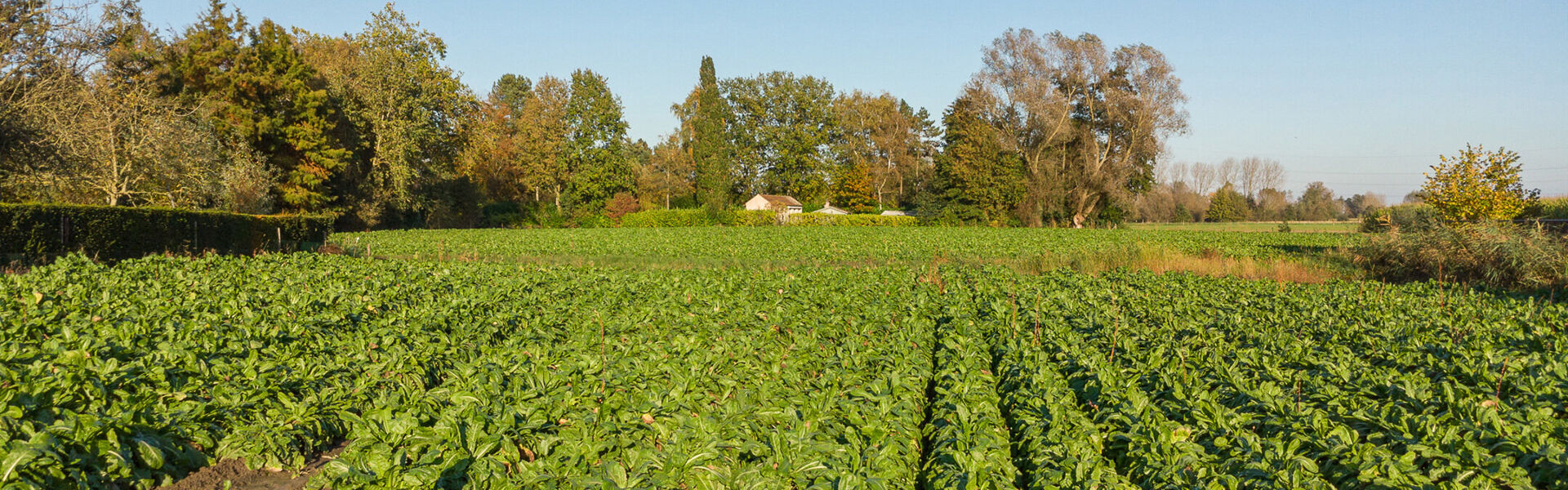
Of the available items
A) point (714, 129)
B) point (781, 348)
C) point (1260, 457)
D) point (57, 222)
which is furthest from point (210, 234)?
point (714, 129)

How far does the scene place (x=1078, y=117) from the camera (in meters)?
52.1

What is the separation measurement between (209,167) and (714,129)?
127 feet

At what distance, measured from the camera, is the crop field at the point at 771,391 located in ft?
12.6

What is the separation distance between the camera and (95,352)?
565 centimetres

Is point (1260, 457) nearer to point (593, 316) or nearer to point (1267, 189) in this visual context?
point (593, 316)

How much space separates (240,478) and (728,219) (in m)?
51.9

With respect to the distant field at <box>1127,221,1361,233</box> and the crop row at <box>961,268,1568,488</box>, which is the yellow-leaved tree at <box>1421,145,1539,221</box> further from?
the distant field at <box>1127,221,1361,233</box>

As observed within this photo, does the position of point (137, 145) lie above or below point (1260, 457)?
above

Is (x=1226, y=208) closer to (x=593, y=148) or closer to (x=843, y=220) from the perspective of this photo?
(x=843, y=220)

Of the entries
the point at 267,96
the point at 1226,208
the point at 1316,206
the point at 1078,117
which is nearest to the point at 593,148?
the point at 267,96

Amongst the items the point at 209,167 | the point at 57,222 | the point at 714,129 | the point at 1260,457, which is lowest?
the point at 1260,457

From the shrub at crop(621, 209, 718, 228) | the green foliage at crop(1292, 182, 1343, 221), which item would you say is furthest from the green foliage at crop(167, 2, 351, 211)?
the green foliage at crop(1292, 182, 1343, 221)

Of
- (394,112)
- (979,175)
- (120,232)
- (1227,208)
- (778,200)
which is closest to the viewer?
(120,232)

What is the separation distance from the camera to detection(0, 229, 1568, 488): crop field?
383cm
